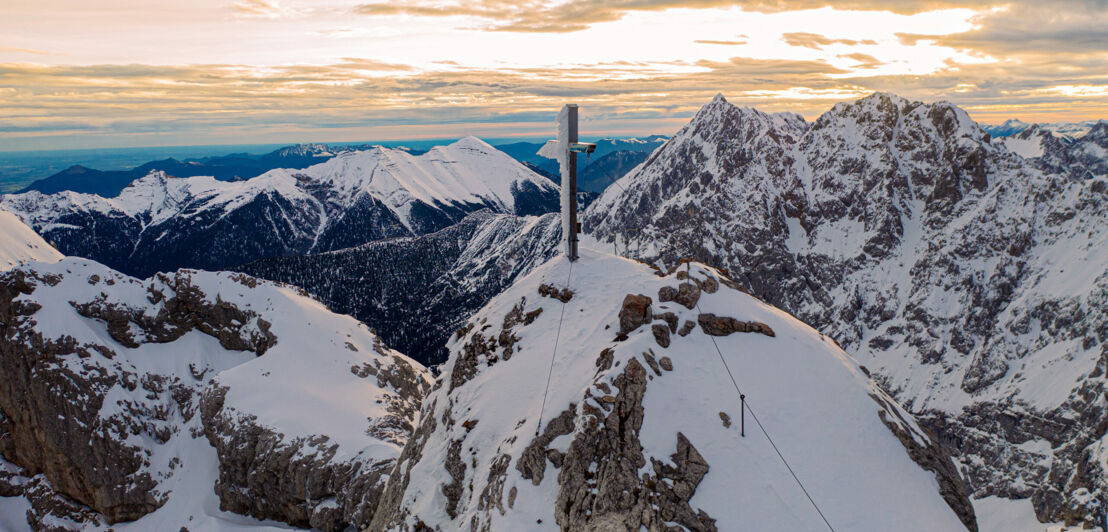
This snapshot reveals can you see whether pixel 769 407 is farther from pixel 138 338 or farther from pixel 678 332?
pixel 138 338

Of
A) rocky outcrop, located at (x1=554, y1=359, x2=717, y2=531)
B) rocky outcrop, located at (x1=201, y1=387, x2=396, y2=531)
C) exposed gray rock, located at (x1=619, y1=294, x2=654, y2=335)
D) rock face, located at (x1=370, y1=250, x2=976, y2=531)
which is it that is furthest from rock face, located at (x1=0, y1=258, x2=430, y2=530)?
rocky outcrop, located at (x1=554, y1=359, x2=717, y2=531)

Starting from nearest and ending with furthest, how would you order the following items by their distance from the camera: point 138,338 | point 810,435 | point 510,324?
point 810,435 → point 510,324 → point 138,338

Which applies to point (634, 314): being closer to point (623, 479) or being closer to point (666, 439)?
point (666, 439)

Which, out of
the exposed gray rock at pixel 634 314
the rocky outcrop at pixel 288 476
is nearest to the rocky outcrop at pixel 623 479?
the exposed gray rock at pixel 634 314

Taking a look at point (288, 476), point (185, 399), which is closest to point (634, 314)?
point (288, 476)

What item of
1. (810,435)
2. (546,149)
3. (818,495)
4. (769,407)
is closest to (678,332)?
(769,407)

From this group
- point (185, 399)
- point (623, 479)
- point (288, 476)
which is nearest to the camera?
point (623, 479)
